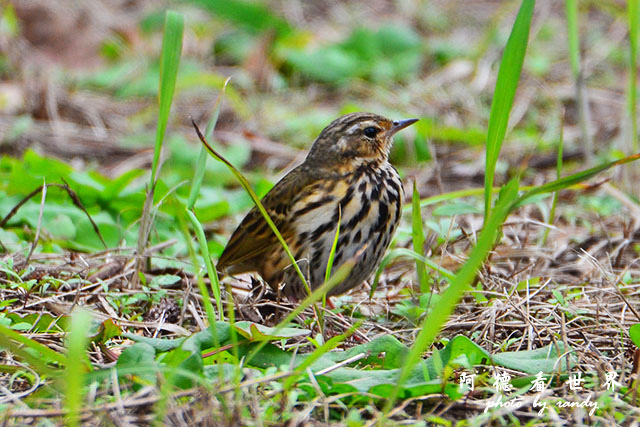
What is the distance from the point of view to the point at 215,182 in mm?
6457

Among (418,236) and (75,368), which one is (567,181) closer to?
(418,236)

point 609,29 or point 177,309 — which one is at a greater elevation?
point 609,29

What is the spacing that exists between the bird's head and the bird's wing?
16 cm

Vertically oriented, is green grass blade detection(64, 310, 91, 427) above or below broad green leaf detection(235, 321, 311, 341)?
above

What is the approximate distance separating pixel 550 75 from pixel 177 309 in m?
6.26

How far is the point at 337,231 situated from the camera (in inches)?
143

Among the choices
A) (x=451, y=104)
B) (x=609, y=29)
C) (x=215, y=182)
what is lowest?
(x=215, y=182)

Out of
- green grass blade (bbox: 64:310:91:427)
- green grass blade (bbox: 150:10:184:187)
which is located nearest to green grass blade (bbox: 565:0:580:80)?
green grass blade (bbox: 150:10:184:187)

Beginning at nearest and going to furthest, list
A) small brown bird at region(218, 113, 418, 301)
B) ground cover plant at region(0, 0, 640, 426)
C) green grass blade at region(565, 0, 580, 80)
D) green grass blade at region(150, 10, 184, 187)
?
ground cover plant at region(0, 0, 640, 426), green grass blade at region(150, 10, 184, 187), small brown bird at region(218, 113, 418, 301), green grass blade at region(565, 0, 580, 80)

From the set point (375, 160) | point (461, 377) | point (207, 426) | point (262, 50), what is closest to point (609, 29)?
point (262, 50)

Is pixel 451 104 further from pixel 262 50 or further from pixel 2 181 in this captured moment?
pixel 2 181

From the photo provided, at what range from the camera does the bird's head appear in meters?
4.27

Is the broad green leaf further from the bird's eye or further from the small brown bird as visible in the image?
the bird's eye

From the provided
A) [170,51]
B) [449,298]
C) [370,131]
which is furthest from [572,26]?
[449,298]
